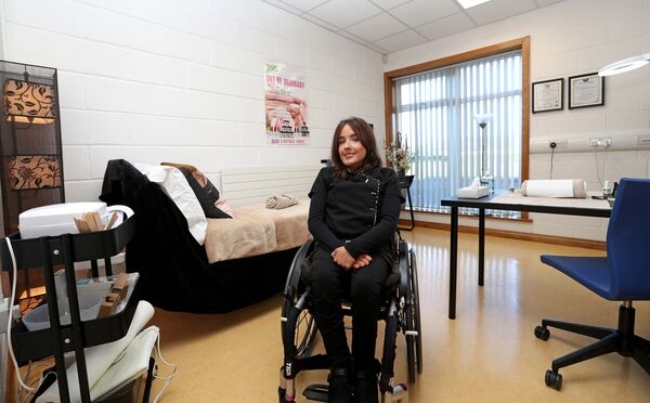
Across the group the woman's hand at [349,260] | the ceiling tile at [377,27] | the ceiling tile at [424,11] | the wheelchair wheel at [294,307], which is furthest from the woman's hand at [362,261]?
the ceiling tile at [377,27]

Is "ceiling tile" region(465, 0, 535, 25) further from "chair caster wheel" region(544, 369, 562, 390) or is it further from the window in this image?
"chair caster wheel" region(544, 369, 562, 390)

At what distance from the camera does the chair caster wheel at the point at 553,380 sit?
134 cm

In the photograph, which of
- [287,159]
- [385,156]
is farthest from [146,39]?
[385,156]

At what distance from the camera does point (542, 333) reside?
1.72 m

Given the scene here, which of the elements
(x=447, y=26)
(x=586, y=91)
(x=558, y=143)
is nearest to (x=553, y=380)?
(x=558, y=143)

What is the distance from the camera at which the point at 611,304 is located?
2.06 meters

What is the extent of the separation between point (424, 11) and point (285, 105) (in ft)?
5.66

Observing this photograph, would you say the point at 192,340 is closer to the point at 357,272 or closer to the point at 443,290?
the point at 357,272

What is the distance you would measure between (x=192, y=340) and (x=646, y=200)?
2135mm

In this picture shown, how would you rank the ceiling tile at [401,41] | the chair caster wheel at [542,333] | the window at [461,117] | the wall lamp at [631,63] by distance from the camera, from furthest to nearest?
the ceiling tile at [401,41], the window at [461,117], the wall lamp at [631,63], the chair caster wheel at [542,333]

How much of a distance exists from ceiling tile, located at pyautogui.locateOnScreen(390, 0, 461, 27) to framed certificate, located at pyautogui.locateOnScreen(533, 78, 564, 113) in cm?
117

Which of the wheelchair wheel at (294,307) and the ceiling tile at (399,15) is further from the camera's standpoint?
the ceiling tile at (399,15)

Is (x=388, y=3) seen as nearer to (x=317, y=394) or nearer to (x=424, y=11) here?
(x=424, y=11)

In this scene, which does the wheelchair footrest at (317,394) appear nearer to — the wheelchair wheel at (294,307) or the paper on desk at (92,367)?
the wheelchair wheel at (294,307)
